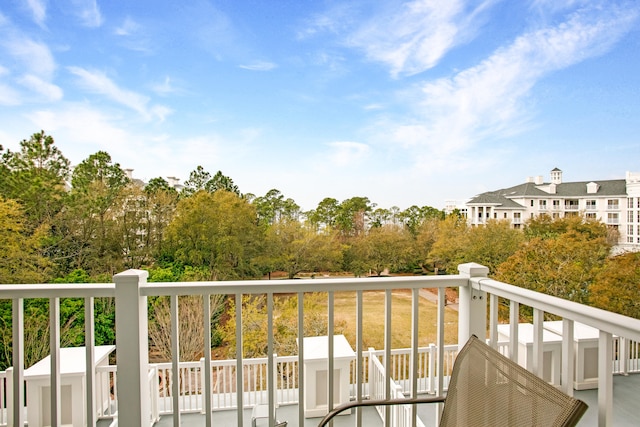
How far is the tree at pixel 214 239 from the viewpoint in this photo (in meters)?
7.64

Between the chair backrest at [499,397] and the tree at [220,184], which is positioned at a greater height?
the tree at [220,184]

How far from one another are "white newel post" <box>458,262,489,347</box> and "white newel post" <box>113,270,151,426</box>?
1.26 metres

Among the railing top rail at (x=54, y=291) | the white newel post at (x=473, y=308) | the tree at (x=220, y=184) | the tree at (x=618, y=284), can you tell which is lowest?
the tree at (x=618, y=284)

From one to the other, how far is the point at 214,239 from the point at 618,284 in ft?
25.0

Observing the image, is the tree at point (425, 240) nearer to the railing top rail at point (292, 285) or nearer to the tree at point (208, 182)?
the tree at point (208, 182)

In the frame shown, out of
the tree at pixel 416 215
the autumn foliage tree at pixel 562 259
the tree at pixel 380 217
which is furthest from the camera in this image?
the tree at pixel 380 217

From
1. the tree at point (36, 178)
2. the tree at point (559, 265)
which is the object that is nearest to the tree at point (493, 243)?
the tree at point (559, 265)

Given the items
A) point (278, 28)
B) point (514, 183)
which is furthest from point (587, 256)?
point (278, 28)

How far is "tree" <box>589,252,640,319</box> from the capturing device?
17.6 ft

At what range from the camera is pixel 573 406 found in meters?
0.67

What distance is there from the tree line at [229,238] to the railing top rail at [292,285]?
16.9ft

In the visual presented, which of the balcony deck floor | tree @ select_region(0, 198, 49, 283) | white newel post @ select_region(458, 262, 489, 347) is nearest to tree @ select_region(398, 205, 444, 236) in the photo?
the balcony deck floor

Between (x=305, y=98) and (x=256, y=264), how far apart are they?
4.30 meters

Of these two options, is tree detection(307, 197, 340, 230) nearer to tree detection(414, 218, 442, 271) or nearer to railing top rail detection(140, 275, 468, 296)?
tree detection(414, 218, 442, 271)
